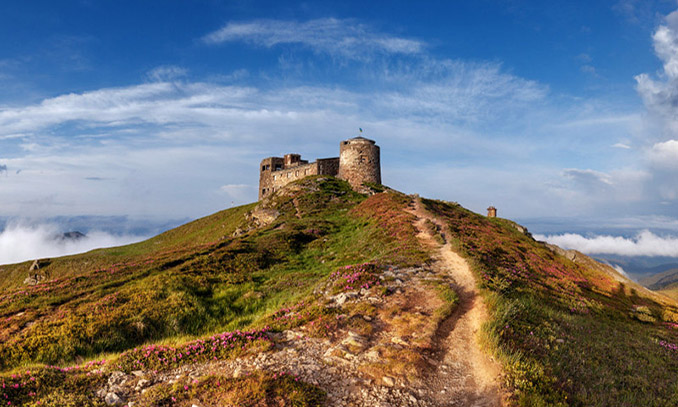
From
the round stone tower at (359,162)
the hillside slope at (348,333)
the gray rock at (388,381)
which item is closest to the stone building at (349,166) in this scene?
the round stone tower at (359,162)

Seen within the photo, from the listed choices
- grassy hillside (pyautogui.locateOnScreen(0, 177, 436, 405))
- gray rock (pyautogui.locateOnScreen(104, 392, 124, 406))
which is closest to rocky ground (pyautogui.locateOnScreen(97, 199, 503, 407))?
gray rock (pyautogui.locateOnScreen(104, 392, 124, 406))

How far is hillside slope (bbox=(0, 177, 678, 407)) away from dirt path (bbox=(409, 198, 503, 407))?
2.2 inches

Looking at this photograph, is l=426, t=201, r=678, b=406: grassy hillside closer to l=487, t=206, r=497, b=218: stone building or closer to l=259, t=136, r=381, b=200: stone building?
l=487, t=206, r=497, b=218: stone building

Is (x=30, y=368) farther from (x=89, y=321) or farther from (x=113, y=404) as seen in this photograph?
(x=89, y=321)

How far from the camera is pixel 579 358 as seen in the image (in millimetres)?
11461

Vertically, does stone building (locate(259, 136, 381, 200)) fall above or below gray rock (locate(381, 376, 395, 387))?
above

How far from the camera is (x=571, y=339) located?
524 inches

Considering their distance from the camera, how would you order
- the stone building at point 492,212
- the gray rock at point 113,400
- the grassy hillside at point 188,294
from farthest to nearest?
the stone building at point 492,212 → the grassy hillside at point 188,294 → the gray rock at point 113,400

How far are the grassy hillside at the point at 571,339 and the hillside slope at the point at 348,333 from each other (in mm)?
81

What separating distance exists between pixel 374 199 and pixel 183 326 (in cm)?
3630

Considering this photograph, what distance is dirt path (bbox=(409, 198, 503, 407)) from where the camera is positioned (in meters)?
8.42

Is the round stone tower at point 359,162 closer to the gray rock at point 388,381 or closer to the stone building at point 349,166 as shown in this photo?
the stone building at point 349,166

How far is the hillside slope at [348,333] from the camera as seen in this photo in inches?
324

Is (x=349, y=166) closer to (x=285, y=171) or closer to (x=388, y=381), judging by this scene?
(x=285, y=171)
